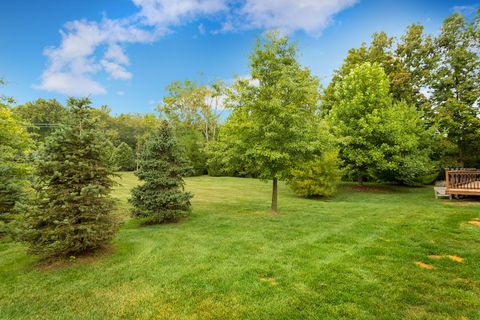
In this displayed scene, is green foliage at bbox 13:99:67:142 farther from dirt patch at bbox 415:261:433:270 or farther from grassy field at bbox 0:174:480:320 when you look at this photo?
dirt patch at bbox 415:261:433:270

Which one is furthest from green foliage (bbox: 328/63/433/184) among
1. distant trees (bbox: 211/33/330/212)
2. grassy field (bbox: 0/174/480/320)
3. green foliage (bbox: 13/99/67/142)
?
green foliage (bbox: 13/99/67/142)

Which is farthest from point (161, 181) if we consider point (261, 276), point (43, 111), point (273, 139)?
point (43, 111)

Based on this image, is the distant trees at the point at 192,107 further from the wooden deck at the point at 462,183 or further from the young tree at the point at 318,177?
the wooden deck at the point at 462,183

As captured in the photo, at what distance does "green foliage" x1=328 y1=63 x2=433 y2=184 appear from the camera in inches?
610

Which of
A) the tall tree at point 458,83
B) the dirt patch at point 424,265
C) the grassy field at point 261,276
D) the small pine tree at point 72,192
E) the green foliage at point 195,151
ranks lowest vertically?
the grassy field at point 261,276

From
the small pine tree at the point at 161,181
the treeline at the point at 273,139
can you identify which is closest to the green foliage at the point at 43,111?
the treeline at the point at 273,139

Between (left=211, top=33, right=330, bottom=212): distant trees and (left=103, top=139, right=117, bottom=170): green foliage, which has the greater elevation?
(left=211, top=33, right=330, bottom=212): distant trees

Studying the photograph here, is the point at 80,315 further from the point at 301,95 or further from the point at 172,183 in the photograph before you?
the point at 301,95

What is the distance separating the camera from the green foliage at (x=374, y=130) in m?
15.5

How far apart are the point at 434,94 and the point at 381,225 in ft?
66.9

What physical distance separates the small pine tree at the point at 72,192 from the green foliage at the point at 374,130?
1354 centimetres

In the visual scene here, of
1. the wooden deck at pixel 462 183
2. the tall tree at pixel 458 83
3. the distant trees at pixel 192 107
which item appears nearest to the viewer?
the wooden deck at pixel 462 183

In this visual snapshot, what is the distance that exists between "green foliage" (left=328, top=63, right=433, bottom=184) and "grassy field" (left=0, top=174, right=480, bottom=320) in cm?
918

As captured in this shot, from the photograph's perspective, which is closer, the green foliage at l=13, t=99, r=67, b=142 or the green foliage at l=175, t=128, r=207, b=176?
the green foliage at l=175, t=128, r=207, b=176
